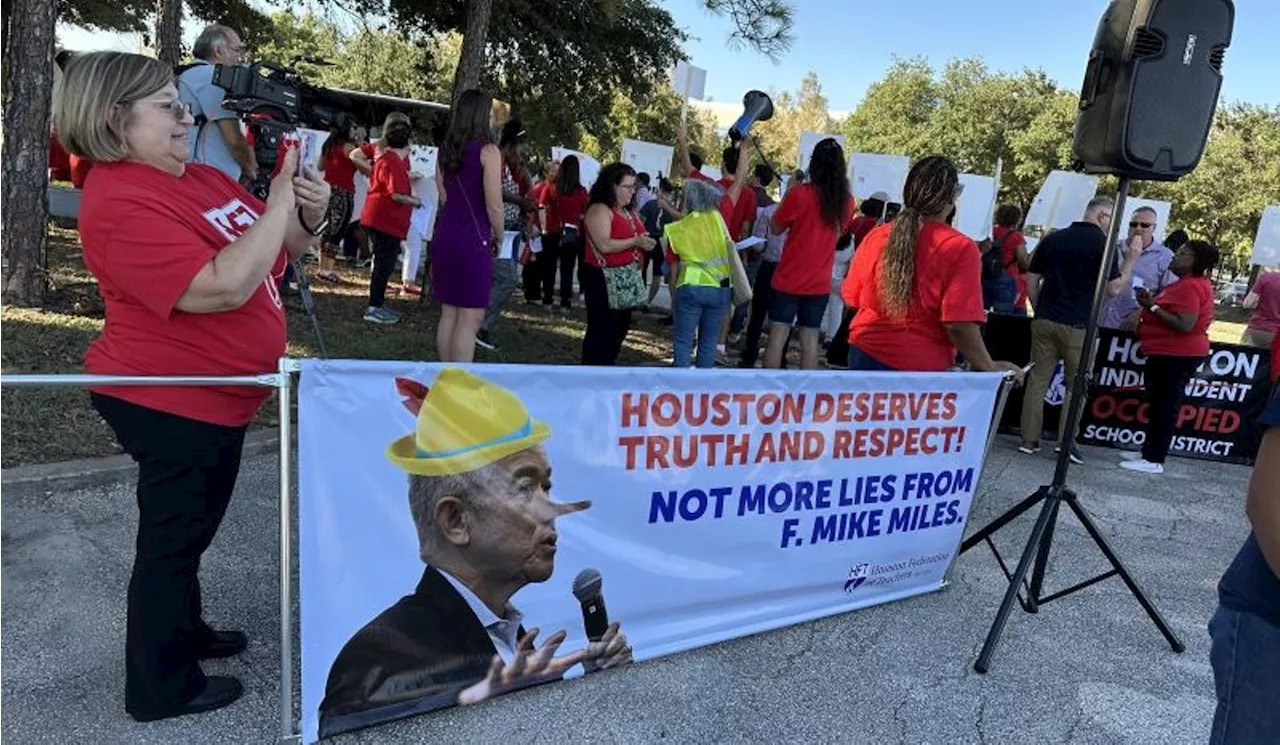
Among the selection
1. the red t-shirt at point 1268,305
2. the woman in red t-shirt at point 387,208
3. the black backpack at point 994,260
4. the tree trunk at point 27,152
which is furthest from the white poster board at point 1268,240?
the tree trunk at point 27,152

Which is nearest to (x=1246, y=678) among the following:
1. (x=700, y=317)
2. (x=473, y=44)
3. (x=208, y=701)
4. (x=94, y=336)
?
(x=208, y=701)

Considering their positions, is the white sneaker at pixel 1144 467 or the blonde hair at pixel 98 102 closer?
the blonde hair at pixel 98 102

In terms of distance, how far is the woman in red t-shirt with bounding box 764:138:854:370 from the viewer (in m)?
6.28

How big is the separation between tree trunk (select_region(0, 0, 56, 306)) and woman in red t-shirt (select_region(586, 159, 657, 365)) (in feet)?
12.6

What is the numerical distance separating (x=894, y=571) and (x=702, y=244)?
123 inches

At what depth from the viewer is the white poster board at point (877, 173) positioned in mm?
10969

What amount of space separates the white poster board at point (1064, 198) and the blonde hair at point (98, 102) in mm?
10311

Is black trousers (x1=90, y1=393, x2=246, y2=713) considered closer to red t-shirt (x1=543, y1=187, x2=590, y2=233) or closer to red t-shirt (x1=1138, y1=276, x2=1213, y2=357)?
red t-shirt (x1=1138, y1=276, x2=1213, y2=357)

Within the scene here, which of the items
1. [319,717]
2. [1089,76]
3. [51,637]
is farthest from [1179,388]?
[51,637]

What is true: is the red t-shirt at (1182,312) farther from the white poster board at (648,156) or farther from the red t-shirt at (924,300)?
the white poster board at (648,156)

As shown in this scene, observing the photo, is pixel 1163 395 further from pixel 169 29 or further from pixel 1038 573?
pixel 169 29

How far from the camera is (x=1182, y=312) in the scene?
609 centimetres

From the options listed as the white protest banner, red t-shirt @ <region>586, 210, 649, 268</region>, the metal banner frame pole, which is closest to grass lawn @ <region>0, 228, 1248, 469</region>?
red t-shirt @ <region>586, 210, 649, 268</region>

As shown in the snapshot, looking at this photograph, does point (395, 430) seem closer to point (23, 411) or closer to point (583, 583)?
point (583, 583)
